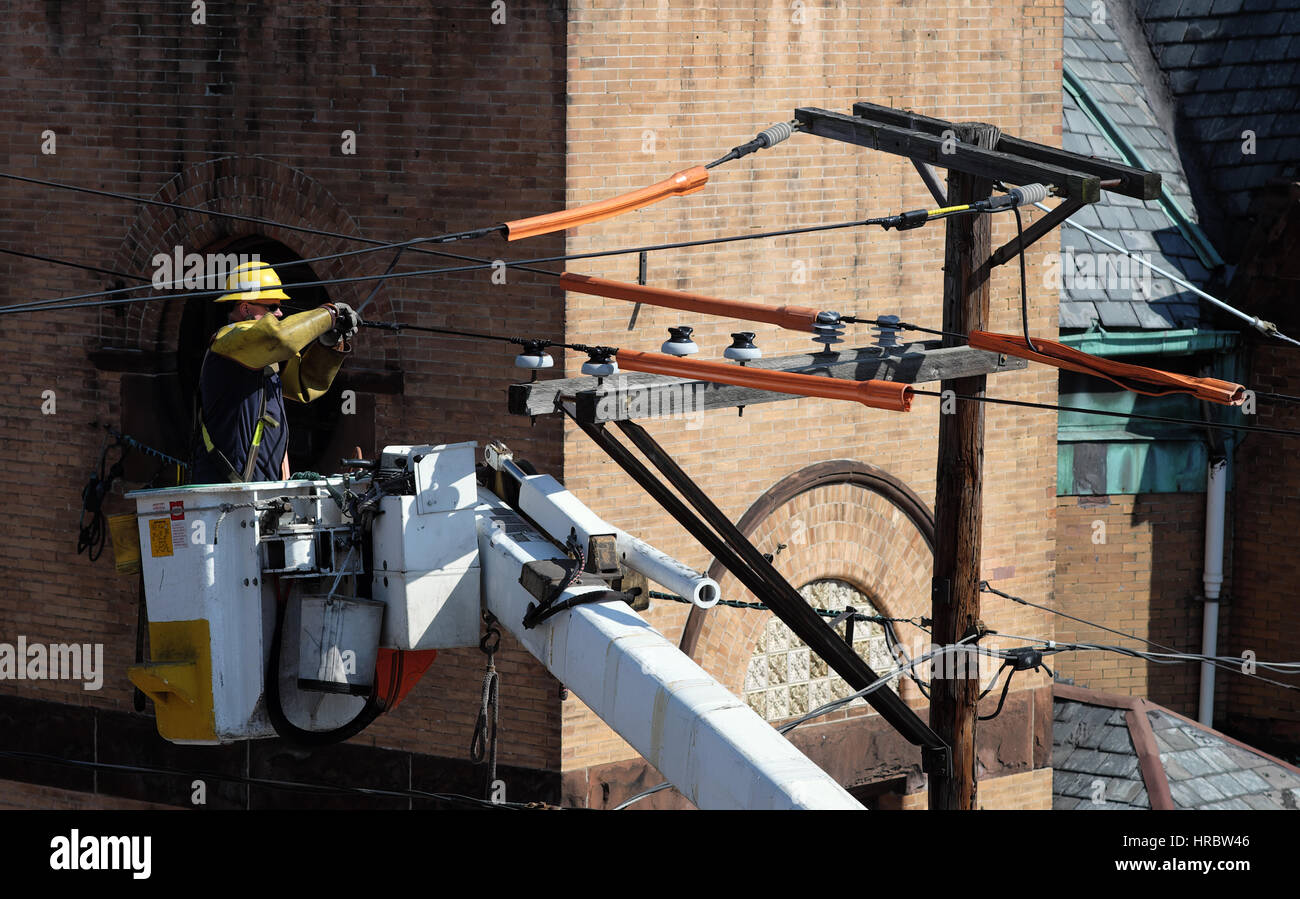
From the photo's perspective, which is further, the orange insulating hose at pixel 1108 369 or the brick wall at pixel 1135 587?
the brick wall at pixel 1135 587

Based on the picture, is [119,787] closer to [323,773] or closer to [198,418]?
[323,773]

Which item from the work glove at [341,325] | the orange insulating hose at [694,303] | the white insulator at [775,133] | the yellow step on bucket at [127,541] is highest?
the white insulator at [775,133]

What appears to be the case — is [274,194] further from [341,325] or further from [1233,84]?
[1233,84]

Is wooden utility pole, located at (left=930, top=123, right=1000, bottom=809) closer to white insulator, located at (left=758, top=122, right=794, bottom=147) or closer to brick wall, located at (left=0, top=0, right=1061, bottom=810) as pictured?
white insulator, located at (left=758, top=122, right=794, bottom=147)

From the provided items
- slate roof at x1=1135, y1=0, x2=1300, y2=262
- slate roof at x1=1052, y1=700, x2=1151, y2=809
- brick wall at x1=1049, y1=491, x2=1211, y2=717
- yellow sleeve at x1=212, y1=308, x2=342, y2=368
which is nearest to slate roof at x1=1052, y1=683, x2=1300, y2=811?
slate roof at x1=1052, y1=700, x2=1151, y2=809

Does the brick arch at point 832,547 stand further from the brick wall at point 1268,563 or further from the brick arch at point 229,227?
the brick wall at point 1268,563

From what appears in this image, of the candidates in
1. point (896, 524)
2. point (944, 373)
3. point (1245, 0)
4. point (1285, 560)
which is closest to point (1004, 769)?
point (896, 524)

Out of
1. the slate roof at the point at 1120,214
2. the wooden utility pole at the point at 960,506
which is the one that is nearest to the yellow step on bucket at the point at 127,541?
the wooden utility pole at the point at 960,506

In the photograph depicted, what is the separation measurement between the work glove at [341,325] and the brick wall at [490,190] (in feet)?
7.99

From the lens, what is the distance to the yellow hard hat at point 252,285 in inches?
355

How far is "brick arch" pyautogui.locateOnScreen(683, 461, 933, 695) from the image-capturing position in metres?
12.1

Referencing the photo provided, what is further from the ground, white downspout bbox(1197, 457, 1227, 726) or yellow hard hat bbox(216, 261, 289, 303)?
yellow hard hat bbox(216, 261, 289, 303)

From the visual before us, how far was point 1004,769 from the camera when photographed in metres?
13.4

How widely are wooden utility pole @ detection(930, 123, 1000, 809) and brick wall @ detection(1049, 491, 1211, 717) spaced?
221 inches
